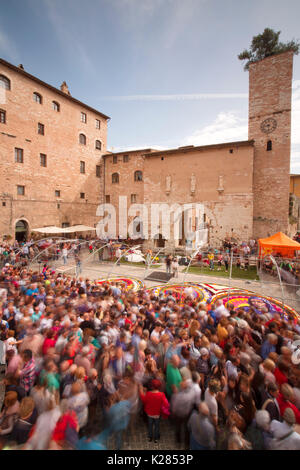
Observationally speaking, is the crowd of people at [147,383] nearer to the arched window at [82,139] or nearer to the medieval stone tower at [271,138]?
the medieval stone tower at [271,138]

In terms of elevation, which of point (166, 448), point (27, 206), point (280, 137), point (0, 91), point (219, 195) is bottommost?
point (166, 448)

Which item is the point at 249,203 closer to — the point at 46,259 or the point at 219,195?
the point at 219,195

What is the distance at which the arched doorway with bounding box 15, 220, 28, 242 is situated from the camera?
21.8 meters

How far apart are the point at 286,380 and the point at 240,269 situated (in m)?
13.7

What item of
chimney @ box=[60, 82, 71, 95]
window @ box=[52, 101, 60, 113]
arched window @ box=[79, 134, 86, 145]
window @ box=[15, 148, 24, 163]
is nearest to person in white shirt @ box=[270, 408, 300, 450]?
window @ box=[15, 148, 24, 163]

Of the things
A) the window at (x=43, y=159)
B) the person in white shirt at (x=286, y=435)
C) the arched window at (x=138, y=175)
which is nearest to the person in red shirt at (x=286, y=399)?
the person in white shirt at (x=286, y=435)

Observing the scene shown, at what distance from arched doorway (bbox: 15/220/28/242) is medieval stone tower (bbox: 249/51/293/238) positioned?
23942 millimetres

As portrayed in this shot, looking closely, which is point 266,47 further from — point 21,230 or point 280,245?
point 21,230

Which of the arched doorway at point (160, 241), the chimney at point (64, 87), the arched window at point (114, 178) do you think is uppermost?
the chimney at point (64, 87)

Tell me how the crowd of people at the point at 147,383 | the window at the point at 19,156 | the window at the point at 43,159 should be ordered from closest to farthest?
the crowd of people at the point at 147,383 < the window at the point at 19,156 < the window at the point at 43,159

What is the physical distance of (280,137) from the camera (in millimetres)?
21938

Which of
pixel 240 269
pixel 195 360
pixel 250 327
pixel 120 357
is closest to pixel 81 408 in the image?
pixel 120 357

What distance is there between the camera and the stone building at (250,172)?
71.4 feet

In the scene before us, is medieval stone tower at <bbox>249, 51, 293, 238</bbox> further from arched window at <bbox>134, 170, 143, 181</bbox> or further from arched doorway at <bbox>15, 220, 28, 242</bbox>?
arched doorway at <bbox>15, 220, 28, 242</bbox>
